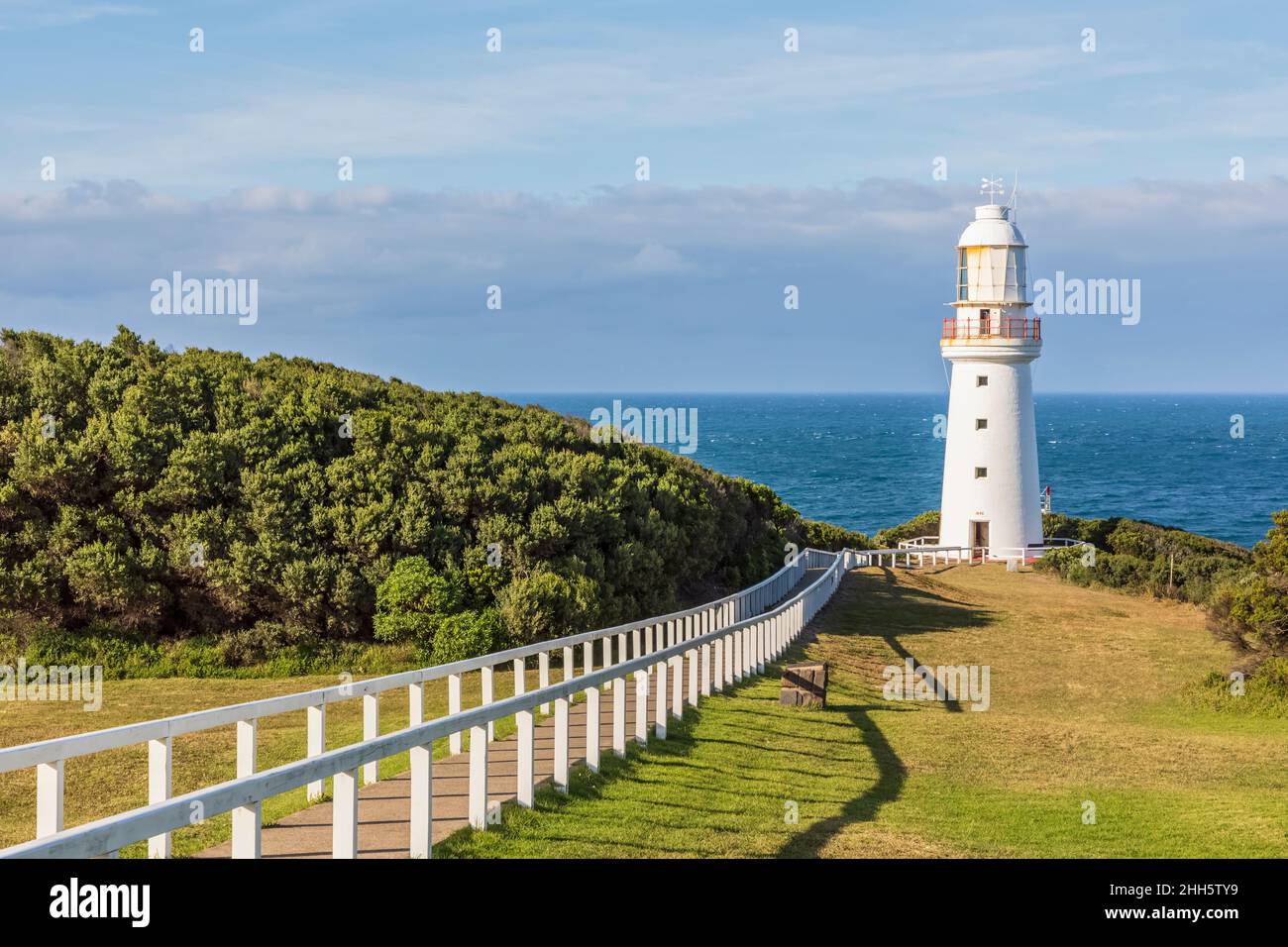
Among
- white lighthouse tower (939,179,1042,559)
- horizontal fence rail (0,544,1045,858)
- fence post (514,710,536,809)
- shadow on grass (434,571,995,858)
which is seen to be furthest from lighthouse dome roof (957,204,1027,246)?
fence post (514,710,536,809)

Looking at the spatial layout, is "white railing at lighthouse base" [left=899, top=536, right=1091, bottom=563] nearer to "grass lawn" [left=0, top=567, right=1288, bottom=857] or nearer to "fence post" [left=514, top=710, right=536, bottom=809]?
"grass lawn" [left=0, top=567, right=1288, bottom=857]

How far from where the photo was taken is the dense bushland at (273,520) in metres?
22.6

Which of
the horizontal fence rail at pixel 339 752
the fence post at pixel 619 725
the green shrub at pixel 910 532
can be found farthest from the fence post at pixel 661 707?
the green shrub at pixel 910 532

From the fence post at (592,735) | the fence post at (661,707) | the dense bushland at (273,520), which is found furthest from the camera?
the dense bushland at (273,520)

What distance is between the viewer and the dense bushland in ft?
74.3

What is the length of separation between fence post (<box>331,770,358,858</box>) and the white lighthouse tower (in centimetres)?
4043

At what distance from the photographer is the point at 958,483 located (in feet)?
155

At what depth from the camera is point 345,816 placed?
24.9 feet

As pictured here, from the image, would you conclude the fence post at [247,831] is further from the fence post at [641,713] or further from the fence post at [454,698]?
the fence post at [641,713]

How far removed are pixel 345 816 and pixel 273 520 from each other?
16490 millimetres

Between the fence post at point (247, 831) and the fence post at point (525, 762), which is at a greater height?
the fence post at point (247, 831)

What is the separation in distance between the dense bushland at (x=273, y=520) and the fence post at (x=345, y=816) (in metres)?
15.0
